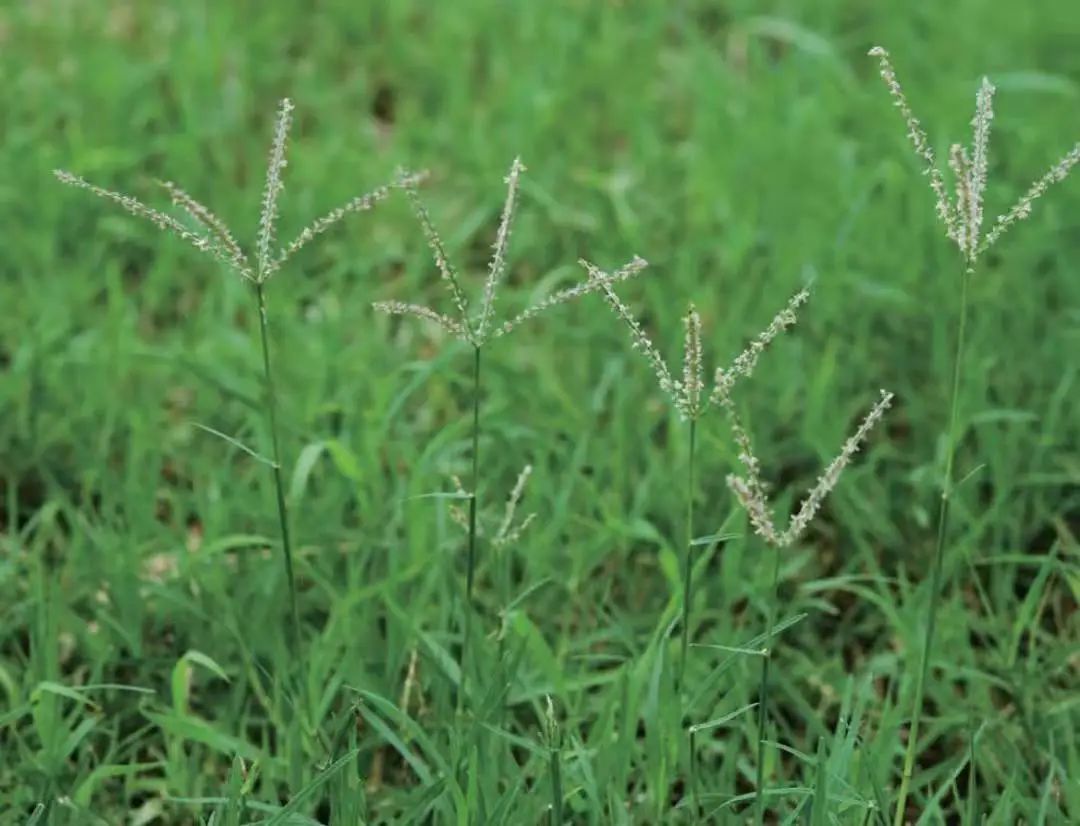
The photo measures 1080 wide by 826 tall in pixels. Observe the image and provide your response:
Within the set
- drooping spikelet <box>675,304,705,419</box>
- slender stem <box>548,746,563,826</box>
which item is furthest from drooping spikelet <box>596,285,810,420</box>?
slender stem <box>548,746,563,826</box>

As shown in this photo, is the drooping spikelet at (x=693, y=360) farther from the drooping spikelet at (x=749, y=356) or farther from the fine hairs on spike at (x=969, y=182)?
the fine hairs on spike at (x=969, y=182)

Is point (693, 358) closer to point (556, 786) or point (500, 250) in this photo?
point (500, 250)

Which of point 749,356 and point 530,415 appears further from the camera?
point 530,415

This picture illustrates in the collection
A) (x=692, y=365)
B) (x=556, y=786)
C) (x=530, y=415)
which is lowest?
(x=556, y=786)

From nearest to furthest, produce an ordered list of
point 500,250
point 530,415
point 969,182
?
point 969,182
point 500,250
point 530,415

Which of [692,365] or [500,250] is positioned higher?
[500,250]

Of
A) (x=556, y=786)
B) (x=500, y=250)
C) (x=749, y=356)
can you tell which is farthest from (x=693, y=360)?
(x=556, y=786)

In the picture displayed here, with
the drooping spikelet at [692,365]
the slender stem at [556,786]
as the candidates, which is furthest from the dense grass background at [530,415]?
the drooping spikelet at [692,365]

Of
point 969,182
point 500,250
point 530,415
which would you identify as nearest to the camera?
point 969,182

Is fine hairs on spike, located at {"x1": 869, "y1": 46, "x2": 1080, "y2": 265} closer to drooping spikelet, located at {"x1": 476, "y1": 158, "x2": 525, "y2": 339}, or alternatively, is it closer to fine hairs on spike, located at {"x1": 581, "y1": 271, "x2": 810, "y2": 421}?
fine hairs on spike, located at {"x1": 581, "y1": 271, "x2": 810, "y2": 421}
